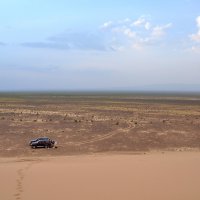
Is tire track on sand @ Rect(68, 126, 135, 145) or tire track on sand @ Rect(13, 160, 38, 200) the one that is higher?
tire track on sand @ Rect(13, 160, 38, 200)

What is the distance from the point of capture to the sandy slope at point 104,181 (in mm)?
14727

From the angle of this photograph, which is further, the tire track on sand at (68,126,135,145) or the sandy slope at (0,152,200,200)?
the tire track on sand at (68,126,135,145)

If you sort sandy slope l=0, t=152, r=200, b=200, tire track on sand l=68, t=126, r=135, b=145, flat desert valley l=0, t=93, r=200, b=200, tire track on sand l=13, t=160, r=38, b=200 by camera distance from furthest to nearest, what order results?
tire track on sand l=68, t=126, r=135, b=145 < flat desert valley l=0, t=93, r=200, b=200 < sandy slope l=0, t=152, r=200, b=200 < tire track on sand l=13, t=160, r=38, b=200

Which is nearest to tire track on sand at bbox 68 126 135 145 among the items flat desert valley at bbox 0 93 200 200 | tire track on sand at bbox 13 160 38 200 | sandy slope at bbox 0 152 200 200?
flat desert valley at bbox 0 93 200 200

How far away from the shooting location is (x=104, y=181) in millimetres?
17156

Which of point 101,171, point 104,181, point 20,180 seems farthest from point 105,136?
point 20,180

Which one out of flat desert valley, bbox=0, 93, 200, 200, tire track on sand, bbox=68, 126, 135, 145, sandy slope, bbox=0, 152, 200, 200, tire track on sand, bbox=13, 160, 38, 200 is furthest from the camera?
tire track on sand, bbox=68, 126, 135, 145

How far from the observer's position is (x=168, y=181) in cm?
1723

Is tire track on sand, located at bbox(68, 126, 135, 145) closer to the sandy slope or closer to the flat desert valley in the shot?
the flat desert valley

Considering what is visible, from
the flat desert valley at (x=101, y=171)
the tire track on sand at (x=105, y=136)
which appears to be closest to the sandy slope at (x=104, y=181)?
the flat desert valley at (x=101, y=171)

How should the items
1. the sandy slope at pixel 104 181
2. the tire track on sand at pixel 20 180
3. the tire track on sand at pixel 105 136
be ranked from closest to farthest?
the tire track on sand at pixel 20 180
the sandy slope at pixel 104 181
the tire track on sand at pixel 105 136

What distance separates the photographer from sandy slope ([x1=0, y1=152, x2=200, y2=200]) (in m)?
14.7

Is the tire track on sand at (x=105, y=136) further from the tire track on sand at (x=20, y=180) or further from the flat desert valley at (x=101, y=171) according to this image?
the tire track on sand at (x=20, y=180)

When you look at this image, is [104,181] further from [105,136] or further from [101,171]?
[105,136]
